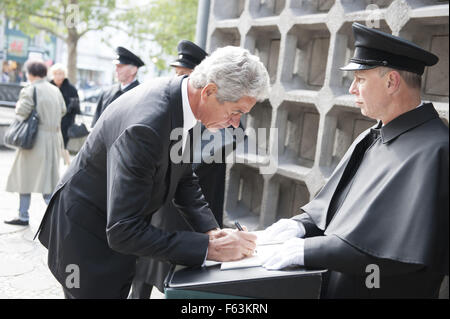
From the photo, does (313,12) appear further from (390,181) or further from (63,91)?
(63,91)

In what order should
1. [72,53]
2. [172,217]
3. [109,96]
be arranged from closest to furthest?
[172,217] → [109,96] → [72,53]

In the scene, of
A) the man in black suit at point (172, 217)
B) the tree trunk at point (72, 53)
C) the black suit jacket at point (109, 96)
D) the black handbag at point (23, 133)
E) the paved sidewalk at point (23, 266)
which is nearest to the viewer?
the man in black suit at point (172, 217)

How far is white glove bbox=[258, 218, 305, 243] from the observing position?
6.84ft

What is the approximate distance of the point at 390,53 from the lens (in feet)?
5.90

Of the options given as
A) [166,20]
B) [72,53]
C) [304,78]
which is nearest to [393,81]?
[304,78]

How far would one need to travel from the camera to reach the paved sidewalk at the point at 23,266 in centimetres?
361

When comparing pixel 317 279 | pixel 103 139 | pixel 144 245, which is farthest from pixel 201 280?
pixel 103 139

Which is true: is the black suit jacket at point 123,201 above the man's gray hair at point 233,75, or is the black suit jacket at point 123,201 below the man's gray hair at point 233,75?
below

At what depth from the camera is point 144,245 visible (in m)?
1.76

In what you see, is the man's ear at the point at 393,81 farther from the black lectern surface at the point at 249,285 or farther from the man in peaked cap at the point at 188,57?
the man in peaked cap at the point at 188,57

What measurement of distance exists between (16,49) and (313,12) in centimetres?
3372

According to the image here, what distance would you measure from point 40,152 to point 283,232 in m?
3.95

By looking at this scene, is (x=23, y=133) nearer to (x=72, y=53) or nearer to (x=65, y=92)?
(x=65, y=92)

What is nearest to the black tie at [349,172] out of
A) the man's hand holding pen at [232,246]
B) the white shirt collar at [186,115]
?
the man's hand holding pen at [232,246]
